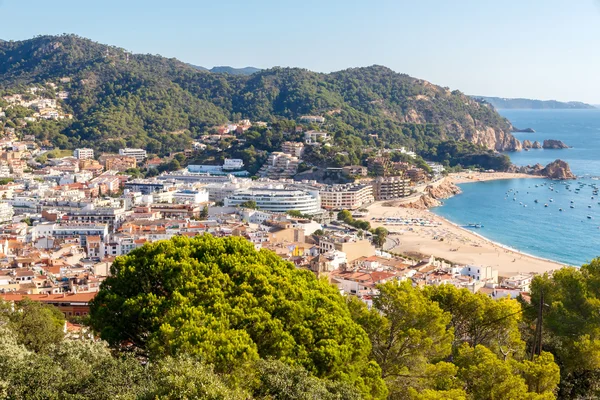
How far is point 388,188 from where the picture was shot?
5616 centimetres

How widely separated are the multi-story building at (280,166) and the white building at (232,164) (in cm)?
227

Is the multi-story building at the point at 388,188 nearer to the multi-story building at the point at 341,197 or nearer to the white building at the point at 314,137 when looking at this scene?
the multi-story building at the point at 341,197

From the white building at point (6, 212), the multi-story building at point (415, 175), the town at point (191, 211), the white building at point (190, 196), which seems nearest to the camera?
the town at point (191, 211)

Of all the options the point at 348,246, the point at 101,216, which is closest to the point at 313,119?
the point at 101,216

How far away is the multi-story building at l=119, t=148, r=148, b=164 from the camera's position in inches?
2751

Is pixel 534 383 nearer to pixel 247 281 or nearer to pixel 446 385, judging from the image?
pixel 446 385

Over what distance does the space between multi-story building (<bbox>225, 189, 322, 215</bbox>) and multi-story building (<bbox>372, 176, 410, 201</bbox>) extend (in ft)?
37.9

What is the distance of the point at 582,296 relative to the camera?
12945mm

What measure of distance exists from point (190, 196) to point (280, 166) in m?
17.0

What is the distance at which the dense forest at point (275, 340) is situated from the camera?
803 centimetres

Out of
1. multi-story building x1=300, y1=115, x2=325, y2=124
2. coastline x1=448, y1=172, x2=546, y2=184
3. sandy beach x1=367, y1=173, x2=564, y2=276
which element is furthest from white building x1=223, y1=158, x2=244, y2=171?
coastline x1=448, y1=172, x2=546, y2=184

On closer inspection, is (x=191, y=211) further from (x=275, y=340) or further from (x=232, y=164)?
(x=275, y=340)

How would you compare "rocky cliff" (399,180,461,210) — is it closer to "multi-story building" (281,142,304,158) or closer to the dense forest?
"multi-story building" (281,142,304,158)

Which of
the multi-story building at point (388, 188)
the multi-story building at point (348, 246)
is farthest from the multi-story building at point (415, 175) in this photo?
the multi-story building at point (348, 246)
